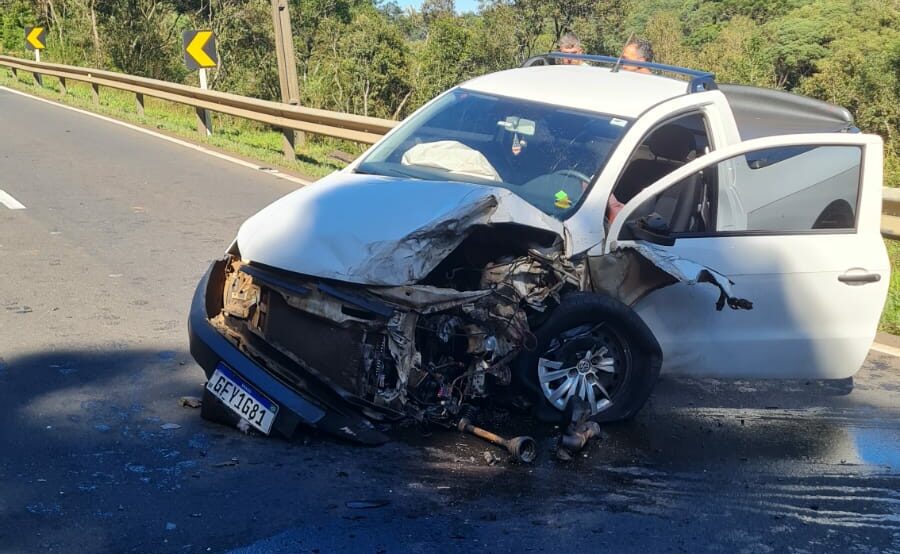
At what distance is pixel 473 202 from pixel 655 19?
230 feet

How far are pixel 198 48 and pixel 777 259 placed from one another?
627 inches

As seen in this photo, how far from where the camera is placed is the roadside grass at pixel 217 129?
563 inches

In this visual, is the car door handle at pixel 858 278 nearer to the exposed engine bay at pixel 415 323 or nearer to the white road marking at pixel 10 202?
the exposed engine bay at pixel 415 323

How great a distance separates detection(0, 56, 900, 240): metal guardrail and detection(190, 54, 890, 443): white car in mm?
2258

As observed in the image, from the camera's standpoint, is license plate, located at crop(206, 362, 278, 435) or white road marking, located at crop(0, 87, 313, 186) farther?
white road marking, located at crop(0, 87, 313, 186)

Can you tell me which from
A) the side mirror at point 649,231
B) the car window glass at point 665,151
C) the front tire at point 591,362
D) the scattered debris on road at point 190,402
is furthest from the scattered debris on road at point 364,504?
the car window glass at point 665,151

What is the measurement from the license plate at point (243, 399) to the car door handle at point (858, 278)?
10.0 feet

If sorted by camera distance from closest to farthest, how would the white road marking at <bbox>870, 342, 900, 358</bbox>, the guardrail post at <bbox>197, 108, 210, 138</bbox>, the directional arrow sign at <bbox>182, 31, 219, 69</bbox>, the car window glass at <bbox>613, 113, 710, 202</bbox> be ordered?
the car window glass at <bbox>613, 113, 710, 202</bbox> < the white road marking at <bbox>870, 342, 900, 358</bbox> < the guardrail post at <bbox>197, 108, 210, 138</bbox> < the directional arrow sign at <bbox>182, 31, 219, 69</bbox>

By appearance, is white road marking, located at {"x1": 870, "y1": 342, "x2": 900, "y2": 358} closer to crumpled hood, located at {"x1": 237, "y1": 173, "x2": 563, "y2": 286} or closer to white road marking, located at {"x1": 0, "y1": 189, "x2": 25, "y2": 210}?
crumpled hood, located at {"x1": 237, "y1": 173, "x2": 563, "y2": 286}

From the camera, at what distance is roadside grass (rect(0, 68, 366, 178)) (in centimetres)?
1429

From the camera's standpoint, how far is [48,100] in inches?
925

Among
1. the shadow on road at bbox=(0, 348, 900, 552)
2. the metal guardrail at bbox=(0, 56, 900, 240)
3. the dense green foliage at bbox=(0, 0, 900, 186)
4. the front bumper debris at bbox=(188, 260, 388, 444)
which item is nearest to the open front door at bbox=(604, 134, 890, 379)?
the shadow on road at bbox=(0, 348, 900, 552)

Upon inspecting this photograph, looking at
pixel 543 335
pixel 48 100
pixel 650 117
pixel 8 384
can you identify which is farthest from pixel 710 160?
pixel 48 100

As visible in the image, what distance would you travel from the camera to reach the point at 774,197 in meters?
5.53
